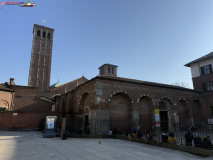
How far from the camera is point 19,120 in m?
20.0

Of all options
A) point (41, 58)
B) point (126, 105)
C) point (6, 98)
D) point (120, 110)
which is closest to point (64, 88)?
point (6, 98)

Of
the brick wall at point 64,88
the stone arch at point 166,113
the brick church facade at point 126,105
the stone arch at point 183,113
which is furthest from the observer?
the brick wall at point 64,88

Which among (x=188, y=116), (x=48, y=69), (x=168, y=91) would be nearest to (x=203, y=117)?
(x=188, y=116)

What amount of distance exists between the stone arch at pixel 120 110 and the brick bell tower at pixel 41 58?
33.6 metres

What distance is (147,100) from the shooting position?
19047mm

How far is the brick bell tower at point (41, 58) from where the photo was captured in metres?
43.9

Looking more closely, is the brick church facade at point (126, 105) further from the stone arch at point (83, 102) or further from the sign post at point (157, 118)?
the sign post at point (157, 118)

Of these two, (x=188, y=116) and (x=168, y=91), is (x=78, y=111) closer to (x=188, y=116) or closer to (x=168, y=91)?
(x=168, y=91)

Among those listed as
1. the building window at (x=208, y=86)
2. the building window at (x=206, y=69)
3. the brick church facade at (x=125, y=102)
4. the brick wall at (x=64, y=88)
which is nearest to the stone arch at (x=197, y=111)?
the brick church facade at (x=125, y=102)

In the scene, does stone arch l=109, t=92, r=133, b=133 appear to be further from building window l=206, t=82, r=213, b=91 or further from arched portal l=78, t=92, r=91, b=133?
building window l=206, t=82, r=213, b=91

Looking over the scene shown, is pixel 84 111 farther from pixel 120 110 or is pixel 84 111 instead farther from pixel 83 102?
pixel 120 110

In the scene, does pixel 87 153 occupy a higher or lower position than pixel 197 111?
lower

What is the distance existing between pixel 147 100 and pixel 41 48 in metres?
40.2

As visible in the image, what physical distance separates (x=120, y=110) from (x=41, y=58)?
38230 millimetres
